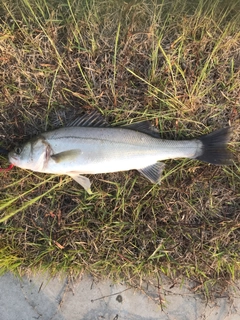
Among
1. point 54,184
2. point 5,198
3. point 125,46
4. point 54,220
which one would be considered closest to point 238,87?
point 125,46

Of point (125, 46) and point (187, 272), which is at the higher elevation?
point (125, 46)

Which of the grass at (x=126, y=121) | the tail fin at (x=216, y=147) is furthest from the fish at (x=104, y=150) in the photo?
the grass at (x=126, y=121)

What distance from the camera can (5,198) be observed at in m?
3.11

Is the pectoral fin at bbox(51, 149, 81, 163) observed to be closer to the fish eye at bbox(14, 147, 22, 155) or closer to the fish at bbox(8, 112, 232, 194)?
the fish at bbox(8, 112, 232, 194)

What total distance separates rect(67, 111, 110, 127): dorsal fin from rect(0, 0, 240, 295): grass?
0.33 ft

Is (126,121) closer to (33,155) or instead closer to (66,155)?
(66,155)

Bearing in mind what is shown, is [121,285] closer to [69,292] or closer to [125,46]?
[69,292]

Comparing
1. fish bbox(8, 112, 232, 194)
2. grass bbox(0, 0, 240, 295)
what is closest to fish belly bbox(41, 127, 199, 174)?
fish bbox(8, 112, 232, 194)

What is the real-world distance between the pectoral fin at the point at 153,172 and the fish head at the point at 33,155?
37.3 inches

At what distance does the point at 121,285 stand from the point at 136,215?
76 cm

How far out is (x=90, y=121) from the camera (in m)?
3.01

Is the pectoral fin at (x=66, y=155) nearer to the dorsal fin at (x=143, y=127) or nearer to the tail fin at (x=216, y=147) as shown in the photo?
the dorsal fin at (x=143, y=127)

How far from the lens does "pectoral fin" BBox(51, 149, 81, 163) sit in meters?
2.82

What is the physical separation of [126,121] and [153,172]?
0.58m
